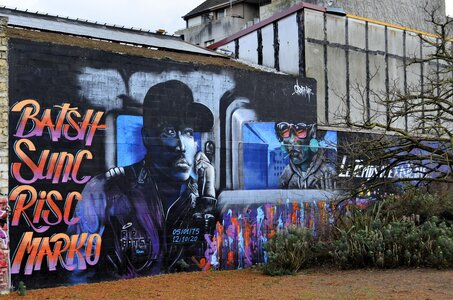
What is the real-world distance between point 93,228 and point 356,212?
21.9 ft

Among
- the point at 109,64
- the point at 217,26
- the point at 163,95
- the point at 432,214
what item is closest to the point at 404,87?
the point at 432,214

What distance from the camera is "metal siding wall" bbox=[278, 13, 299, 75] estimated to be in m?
18.4

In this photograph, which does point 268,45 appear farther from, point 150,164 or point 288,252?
point 288,252

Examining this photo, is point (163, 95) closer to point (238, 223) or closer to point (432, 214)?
point (238, 223)

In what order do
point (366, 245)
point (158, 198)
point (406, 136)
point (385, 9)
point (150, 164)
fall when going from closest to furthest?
1. point (366, 245)
2. point (150, 164)
3. point (158, 198)
4. point (406, 136)
5. point (385, 9)

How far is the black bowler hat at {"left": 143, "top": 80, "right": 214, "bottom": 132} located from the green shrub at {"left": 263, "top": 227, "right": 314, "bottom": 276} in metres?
3.26

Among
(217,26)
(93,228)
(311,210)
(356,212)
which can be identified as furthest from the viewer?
(217,26)

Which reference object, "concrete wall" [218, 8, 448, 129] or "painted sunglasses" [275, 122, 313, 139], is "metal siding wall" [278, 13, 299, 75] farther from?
"painted sunglasses" [275, 122, 313, 139]

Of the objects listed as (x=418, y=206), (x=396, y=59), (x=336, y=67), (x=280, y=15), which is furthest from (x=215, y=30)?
(x=418, y=206)

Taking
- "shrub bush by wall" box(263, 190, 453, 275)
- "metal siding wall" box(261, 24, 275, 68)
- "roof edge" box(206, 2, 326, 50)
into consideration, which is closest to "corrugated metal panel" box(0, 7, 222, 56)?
"metal siding wall" box(261, 24, 275, 68)

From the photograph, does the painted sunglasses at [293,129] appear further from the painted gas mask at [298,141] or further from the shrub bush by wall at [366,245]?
the shrub bush by wall at [366,245]

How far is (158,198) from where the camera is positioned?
13.6m

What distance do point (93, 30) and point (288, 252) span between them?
9263 millimetres

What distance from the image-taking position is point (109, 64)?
13031 mm
